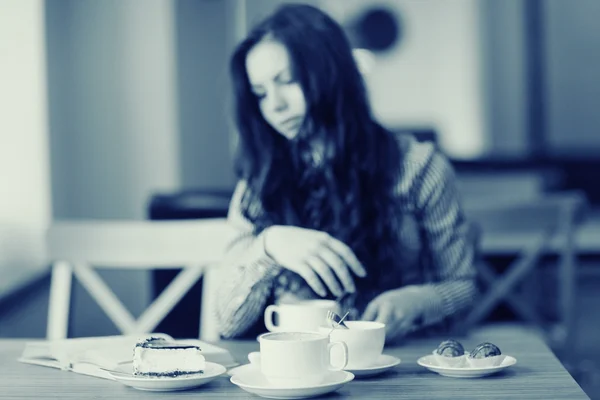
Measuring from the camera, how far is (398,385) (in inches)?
36.9

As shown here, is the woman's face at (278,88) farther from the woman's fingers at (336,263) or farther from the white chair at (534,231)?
the white chair at (534,231)

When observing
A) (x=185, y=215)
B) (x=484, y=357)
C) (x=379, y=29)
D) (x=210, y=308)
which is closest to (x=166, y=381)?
(x=484, y=357)

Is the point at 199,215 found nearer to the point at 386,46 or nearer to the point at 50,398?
the point at 50,398

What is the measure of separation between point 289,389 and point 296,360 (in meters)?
0.03

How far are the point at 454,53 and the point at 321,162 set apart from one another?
5476mm

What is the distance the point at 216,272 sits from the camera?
1.57 meters

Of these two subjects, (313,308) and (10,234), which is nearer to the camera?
(313,308)

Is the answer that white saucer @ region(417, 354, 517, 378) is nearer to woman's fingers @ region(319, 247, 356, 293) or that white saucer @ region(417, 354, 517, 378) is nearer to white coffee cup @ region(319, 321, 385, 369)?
Result: white coffee cup @ region(319, 321, 385, 369)

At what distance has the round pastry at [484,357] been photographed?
0.97 metres

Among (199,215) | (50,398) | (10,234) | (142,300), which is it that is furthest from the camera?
(142,300)

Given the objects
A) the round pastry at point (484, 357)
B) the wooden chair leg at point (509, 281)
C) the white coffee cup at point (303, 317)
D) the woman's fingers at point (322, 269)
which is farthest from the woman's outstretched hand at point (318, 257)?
the wooden chair leg at point (509, 281)

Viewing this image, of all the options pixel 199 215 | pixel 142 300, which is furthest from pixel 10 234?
pixel 142 300

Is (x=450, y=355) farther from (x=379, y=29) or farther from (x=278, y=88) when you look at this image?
(x=379, y=29)

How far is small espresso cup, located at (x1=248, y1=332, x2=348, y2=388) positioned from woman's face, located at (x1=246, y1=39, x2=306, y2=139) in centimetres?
65
